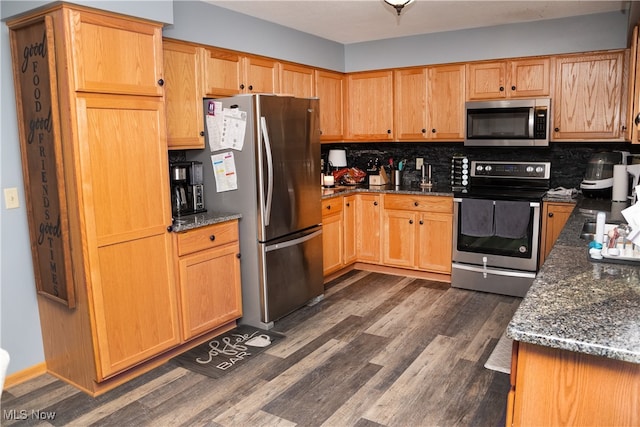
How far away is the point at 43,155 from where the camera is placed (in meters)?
2.63

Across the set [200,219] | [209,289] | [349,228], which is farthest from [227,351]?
[349,228]

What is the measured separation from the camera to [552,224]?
4.01 meters

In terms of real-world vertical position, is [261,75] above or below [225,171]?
above

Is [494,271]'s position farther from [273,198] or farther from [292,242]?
[273,198]

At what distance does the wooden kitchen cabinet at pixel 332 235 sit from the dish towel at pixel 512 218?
4.77 feet

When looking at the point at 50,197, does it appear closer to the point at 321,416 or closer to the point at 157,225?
the point at 157,225

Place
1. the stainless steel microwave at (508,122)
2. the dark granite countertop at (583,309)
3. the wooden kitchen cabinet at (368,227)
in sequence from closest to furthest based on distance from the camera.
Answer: the dark granite countertop at (583,309) < the stainless steel microwave at (508,122) < the wooden kitchen cabinet at (368,227)

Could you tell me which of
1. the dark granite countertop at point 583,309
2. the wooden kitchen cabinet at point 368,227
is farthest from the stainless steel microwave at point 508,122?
the dark granite countertop at point 583,309

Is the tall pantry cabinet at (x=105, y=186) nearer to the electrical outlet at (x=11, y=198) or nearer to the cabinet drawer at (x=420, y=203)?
the electrical outlet at (x=11, y=198)

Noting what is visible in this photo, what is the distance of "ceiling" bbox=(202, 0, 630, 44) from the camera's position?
140 inches

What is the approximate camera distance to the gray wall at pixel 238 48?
8.93 ft

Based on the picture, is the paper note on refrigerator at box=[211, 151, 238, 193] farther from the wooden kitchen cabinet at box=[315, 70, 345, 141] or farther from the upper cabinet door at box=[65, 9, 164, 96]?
the wooden kitchen cabinet at box=[315, 70, 345, 141]

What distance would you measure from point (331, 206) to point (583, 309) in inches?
122

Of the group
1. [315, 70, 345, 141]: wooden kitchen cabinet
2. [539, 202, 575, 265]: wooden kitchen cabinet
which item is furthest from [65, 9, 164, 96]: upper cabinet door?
[539, 202, 575, 265]: wooden kitchen cabinet
